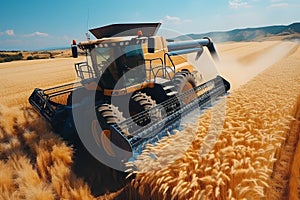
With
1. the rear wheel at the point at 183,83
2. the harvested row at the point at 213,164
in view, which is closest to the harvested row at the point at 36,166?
the harvested row at the point at 213,164

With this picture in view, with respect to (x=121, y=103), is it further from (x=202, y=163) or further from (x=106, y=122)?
(x=202, y=163)

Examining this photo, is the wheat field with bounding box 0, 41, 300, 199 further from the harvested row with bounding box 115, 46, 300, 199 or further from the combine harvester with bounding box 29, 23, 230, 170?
the combine harvester with bounding box 29, 23, 230, 170

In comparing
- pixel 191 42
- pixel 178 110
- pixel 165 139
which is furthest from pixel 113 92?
pixel 191 42

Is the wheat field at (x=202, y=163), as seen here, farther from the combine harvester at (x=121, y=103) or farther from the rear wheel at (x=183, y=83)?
the rear wheel at (x=183, y=83)

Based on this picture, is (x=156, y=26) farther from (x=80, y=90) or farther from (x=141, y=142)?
(x=141, y=142)

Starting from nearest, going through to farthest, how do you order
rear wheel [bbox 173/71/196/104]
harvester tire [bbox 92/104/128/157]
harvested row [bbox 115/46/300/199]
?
harvested row [bbox 115/46/300/199]
harvester tire [bbox 92/104/128/157]
rear wheel [bbox 173/71/196/104]

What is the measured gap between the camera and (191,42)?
31.5 feet

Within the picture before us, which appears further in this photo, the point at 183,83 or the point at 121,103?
the point at 183,83

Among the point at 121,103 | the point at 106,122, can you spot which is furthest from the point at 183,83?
the point at 106,122

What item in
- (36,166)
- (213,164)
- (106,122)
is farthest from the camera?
(36,166)

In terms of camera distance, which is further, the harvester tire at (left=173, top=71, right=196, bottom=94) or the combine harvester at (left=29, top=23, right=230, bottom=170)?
the harvester tire at (left=173, top=71, right=196, bottom=94)

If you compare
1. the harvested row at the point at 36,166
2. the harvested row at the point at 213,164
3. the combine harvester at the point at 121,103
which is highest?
the combine harvester at the point at 121,103

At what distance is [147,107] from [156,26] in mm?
3203

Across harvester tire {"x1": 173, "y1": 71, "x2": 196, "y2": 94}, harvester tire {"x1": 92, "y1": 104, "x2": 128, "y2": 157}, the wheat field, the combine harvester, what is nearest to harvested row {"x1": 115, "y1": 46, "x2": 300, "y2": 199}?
the wheat field
